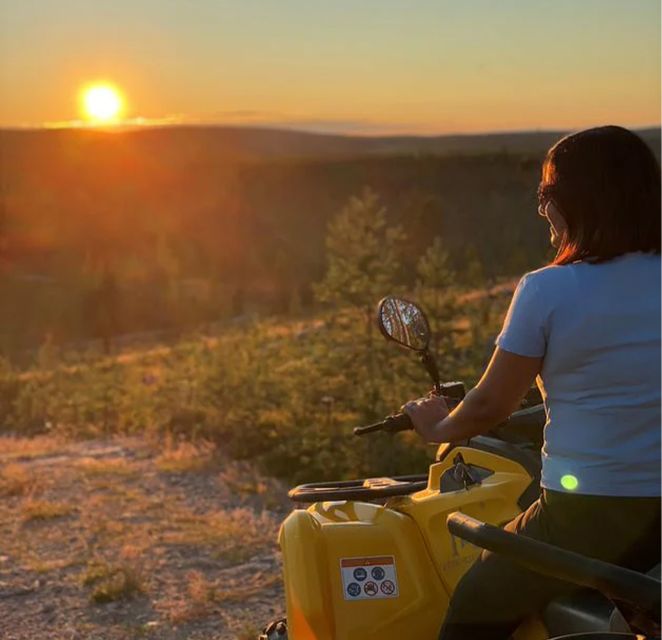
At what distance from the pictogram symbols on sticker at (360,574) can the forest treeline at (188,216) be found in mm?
48568

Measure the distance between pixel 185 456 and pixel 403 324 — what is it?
718 centimetres

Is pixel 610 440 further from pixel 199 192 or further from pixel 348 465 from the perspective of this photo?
pixel 199 192

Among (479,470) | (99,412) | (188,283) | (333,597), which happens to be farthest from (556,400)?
(188,283)

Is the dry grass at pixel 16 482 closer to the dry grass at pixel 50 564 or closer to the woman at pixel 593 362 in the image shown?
the dry grass at pixel 50 564

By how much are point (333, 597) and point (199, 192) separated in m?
88.7

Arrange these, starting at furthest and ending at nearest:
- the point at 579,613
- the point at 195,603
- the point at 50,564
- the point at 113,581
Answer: the point at 50,564 < the point at 113,581 < the point at 195,603 < the point at 579,613

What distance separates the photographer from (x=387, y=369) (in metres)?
9.73

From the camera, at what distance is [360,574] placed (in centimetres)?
270

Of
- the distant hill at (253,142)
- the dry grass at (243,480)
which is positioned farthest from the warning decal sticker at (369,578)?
the distant hill at (253,142)

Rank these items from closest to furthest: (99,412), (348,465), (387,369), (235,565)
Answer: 1. (235,565)
2. (348,465)
3. (387,369)
4. (99,412)

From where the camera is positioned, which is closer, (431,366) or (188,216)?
(431,366)

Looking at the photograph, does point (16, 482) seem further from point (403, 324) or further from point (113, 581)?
point (403, 324)

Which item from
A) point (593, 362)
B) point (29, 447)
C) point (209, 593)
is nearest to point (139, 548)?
point (209, 593)

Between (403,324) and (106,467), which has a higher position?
(403,324)
